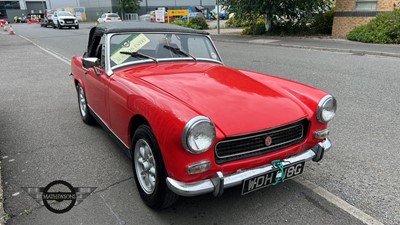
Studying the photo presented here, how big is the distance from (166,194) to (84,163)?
63.3 inches

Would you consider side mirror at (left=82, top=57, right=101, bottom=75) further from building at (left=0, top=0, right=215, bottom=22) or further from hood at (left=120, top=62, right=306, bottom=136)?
building at (left=0, top=0, right=215, bottom=22)

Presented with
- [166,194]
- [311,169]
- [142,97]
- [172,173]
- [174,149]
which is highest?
[142,97]

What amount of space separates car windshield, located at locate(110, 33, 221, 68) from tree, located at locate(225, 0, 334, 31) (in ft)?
51.3

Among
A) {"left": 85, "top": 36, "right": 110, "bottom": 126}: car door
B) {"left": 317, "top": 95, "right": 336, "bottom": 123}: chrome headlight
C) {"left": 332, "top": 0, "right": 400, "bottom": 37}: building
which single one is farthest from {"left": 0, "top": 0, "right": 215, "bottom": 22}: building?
{"left": 317, "top": 95, "right": 336, "bottom": 123}: chrome headlight

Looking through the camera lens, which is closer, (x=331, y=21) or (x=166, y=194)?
(x=166, y=194)

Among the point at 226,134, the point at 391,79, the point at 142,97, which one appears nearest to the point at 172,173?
the point at 226,134

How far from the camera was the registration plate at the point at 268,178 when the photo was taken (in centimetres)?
254

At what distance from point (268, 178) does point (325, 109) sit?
905 millimetres

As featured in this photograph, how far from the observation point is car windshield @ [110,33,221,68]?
149 inches

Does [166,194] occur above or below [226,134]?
below

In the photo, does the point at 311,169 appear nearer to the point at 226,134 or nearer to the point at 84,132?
the point at 226,134

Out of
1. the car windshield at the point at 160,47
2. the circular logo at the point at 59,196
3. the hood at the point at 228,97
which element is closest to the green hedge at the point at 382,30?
the car windshield at the point at 160,47

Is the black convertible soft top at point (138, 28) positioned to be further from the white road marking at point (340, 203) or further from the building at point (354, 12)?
the building at point (354, 12)

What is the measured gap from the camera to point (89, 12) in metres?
60.9
